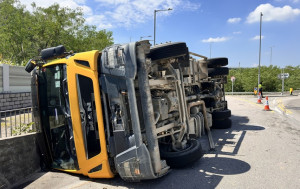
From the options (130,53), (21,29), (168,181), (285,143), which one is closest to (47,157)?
(168,181)

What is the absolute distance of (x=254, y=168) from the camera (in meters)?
4.03

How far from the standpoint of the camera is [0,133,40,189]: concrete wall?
3.88 meters

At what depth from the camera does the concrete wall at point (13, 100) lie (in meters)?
9.32

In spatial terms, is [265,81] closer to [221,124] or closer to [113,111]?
[221,124]

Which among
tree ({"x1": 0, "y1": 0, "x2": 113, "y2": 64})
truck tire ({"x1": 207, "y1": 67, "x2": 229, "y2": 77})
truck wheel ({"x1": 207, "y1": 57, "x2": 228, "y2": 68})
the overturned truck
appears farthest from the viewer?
tree ({"x1": 0, "y1": 0, "x2": 113, "y2": 64})

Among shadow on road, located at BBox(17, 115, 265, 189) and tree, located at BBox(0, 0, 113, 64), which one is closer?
shadow on road, located at BBox(17, 115, 265, 189)

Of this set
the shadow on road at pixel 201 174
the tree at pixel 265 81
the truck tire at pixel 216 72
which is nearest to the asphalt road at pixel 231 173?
the shadow on road at pixel 201 174

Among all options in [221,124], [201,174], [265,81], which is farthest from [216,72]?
[265,81]

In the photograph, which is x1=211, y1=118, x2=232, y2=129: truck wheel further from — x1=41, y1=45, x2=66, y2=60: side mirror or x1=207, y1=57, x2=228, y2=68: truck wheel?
x1=41, y1=45, x2=66, y2=60: side mirror

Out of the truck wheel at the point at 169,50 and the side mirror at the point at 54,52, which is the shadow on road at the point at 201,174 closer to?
the truck wheel at the point at 169,50

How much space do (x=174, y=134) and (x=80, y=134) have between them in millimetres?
1691

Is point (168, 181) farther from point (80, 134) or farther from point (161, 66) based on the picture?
point (161, 66)

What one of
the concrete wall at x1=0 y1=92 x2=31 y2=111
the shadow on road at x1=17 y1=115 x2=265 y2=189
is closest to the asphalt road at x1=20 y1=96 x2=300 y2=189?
the shadow on road at x1=17 y1=115 x2=265 y2=189

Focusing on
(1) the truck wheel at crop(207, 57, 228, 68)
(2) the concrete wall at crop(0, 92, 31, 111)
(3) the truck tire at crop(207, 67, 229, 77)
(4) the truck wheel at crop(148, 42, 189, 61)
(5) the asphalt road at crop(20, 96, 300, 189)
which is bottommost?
(5) the asphalt road at crop(20, 96, 300, 189)
